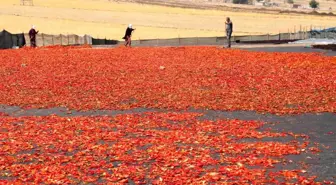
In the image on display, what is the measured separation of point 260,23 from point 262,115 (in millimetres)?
93904

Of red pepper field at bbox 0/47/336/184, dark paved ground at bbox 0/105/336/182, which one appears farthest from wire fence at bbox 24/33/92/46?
dark paved ground at bbox 0/105/336/182

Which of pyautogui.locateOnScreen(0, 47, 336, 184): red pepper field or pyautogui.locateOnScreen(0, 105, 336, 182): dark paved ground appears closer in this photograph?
pyautogui.locateOnScreen(0, 47, 336, 184): red pepper field

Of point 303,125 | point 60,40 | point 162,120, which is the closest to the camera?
point 303,125

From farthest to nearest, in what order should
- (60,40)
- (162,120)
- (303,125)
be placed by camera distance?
(60,40) < (162,120) < (303,125)

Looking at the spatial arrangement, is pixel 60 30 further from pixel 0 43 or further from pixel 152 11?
pixel 152 11

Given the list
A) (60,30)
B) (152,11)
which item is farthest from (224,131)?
(152,11)

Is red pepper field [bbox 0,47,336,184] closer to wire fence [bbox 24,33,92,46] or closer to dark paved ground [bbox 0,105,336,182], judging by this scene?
dark paved ground [bbox 0,105,336,182]

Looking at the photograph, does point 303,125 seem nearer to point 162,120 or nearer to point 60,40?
point 162,120

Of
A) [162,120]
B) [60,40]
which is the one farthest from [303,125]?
[60,40]

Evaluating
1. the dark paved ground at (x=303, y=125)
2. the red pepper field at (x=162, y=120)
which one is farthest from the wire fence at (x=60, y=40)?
the dark paved ground at (x=303, y=125)

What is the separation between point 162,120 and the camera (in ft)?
55.8

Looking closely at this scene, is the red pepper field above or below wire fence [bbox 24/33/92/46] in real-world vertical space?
below

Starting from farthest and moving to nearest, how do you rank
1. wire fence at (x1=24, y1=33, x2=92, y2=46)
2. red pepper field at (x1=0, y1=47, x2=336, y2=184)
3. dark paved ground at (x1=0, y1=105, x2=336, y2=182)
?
1. wire fence at (x1=24, y1=33, x2=92, y2=46)
2. dark paved ground at (x1=0, y1=105, x2=336, y2=182)
3. red pepper field at (x1=0, y1=47, x2=336, y2=184)

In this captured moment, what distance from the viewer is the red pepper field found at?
11641 millimetres
